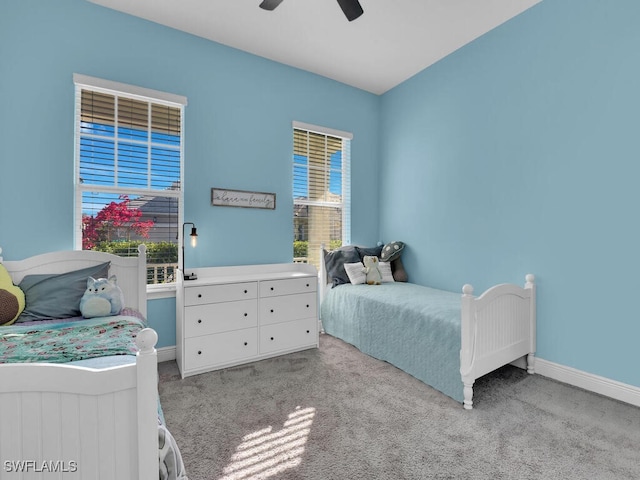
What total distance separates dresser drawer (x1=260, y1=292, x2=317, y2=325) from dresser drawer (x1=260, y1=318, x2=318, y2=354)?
0.17 ft

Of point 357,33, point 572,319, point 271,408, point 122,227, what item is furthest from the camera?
point 357,33

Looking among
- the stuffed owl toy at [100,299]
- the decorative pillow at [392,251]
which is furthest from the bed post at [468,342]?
the stuffed owl toy at [100,299]

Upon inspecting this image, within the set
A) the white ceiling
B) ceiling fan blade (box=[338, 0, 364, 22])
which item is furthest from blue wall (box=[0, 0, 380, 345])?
ceiling fan blade (box=[338, 0, 364, 22])

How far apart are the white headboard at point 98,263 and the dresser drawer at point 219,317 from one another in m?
0.42

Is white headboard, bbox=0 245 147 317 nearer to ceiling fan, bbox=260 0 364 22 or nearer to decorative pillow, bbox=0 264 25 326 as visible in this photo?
decorative pillow, bbox=0 264 25 326

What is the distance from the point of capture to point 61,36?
243 cm

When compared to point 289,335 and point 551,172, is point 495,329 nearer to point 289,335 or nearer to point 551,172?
point 551,172

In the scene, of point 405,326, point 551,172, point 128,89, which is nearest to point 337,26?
point 128,89

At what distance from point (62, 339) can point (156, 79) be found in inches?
91.1

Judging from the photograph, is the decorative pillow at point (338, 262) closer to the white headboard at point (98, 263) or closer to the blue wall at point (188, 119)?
the blue wall at point (188, 119)

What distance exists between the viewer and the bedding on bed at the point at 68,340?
1.30m

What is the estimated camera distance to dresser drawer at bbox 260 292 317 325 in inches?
112

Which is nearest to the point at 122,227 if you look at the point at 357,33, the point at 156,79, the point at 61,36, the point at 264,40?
the point at 156,79

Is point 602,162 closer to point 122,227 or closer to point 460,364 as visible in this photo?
point 460,364
